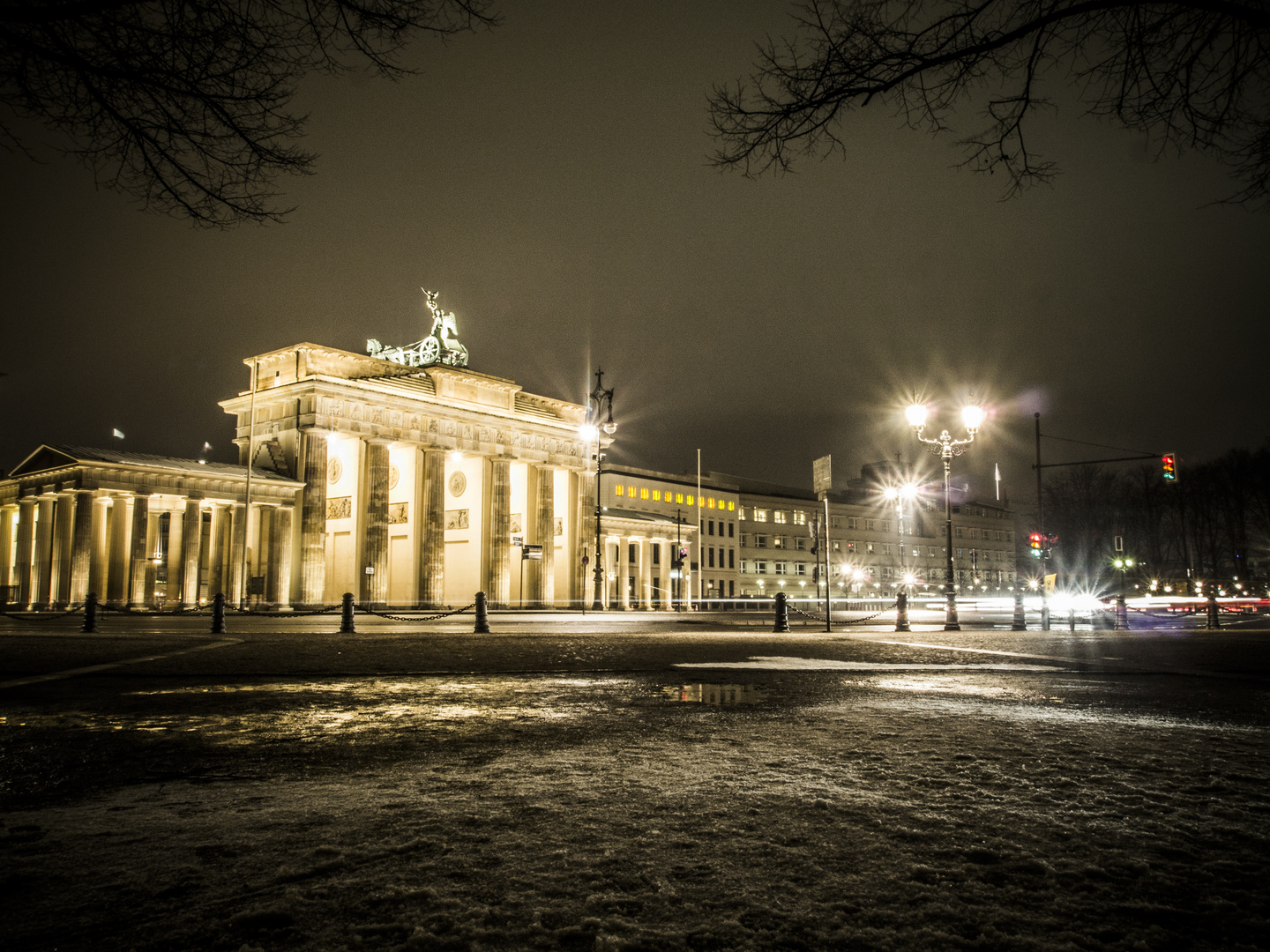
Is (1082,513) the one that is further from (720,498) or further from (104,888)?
(104,888)

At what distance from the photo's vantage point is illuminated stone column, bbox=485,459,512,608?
59.5 metres

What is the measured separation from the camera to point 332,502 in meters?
54.2

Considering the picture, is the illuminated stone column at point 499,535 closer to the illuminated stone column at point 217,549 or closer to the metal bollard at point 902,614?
the illuminated stone column at point 217,549

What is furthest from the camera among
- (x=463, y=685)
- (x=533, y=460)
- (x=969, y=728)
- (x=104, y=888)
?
(x=533, y=460)

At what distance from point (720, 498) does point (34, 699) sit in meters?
90.8

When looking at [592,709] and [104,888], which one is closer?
[104,888]

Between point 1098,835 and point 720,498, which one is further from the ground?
point 720,498

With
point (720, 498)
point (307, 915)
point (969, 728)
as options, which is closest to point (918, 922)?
point (307, 915)

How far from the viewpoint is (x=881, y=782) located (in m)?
4.24

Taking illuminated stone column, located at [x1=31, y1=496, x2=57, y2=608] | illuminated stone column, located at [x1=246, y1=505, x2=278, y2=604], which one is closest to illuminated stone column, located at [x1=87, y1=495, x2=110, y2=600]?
illuminated stone column, located at [x1=31, y1=496, x2=57, y2=608]

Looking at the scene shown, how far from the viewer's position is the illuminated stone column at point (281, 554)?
47.5 metres

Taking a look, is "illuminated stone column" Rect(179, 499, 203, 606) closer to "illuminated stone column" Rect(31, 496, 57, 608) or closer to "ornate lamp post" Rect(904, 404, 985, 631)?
"illuminated stone column" Rect(31, 496, 57, 608)

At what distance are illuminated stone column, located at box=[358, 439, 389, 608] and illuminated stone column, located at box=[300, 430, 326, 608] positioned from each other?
9.33 feet

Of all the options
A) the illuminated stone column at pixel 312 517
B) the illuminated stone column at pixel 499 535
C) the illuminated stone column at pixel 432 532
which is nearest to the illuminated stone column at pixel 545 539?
the illuminated stone column at pixel 499 535
